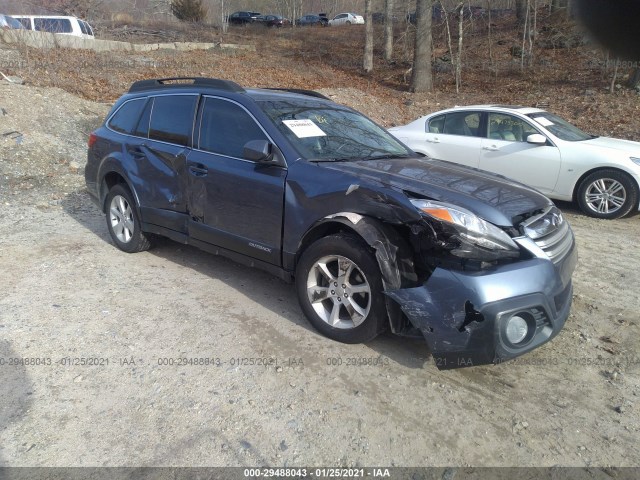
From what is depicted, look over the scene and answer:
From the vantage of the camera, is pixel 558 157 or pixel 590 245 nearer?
pixel 590 245

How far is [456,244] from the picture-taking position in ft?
10.8

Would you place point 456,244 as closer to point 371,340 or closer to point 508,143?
point 371,340

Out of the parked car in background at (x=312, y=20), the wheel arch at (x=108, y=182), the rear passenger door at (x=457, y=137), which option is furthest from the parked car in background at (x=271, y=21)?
the wheel arch at (x=108, y=182)

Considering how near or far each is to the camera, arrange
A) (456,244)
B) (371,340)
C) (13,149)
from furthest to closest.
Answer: (13,149) → (371,340) → (456,244)

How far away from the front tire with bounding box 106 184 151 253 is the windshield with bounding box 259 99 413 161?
6.36 ft

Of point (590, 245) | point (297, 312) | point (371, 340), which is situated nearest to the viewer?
point (371, 340)

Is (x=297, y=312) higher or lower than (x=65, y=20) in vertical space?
lower

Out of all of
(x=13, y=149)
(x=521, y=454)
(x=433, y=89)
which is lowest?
(x=521, y=454)

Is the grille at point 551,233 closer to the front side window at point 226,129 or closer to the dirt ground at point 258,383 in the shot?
the dirt ground at point 258,383

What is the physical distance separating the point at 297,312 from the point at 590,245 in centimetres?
378

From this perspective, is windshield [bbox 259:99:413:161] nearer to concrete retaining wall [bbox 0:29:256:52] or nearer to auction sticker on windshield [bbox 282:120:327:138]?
auction sticker on windshield [bbox 282:120:327:138]

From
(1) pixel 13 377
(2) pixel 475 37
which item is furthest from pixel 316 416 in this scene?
(2) pixel 475 37

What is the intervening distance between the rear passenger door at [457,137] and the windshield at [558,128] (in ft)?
2.77

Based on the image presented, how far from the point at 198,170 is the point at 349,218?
1670 mm
